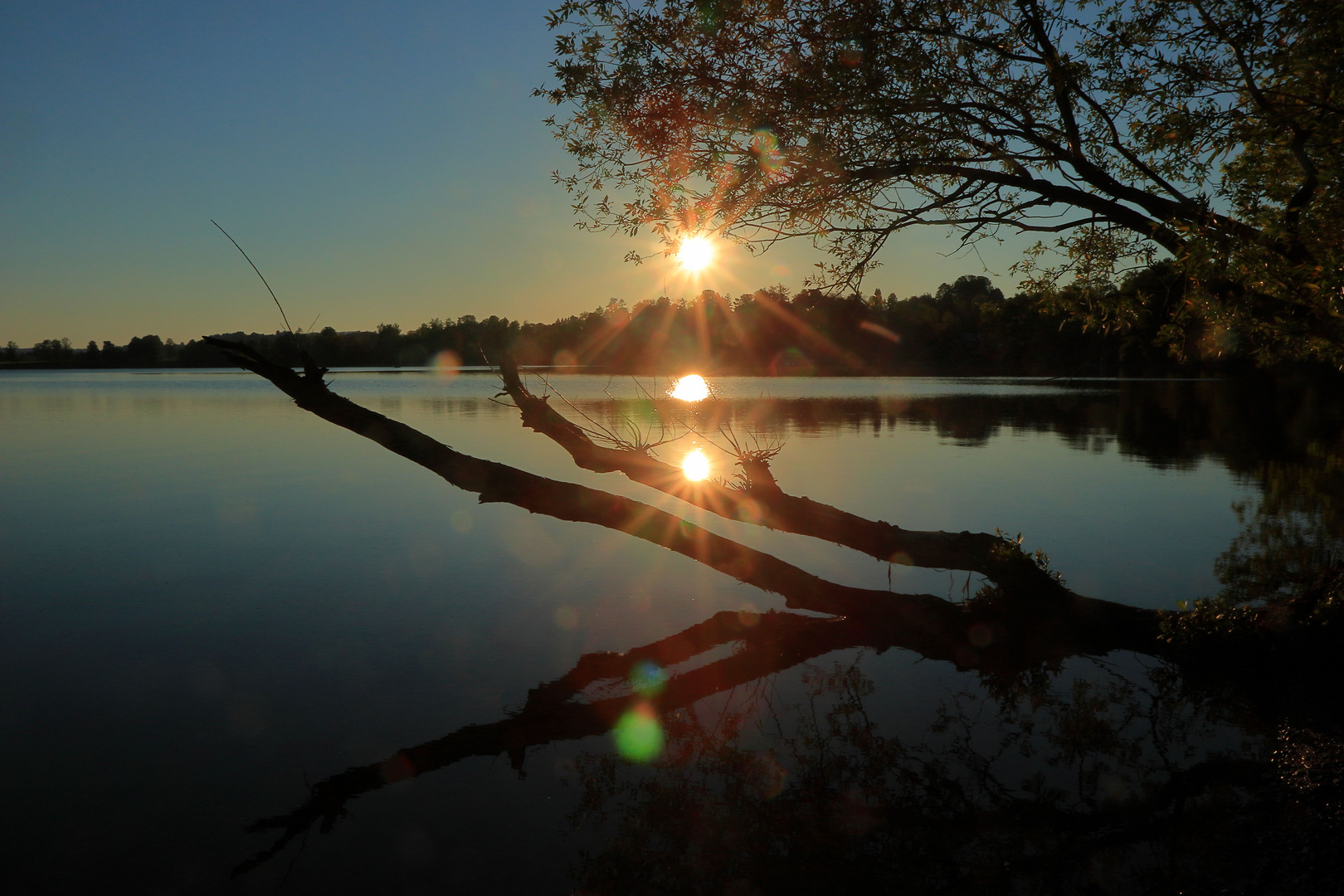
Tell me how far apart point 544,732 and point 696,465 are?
50.3 ft

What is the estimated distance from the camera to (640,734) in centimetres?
710

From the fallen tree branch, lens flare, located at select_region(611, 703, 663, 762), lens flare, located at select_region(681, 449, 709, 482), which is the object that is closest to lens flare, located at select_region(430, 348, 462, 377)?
lens flare, located at select_region(681, 449, 709, 482)

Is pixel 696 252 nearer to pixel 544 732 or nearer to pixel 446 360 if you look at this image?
pixel 544 732

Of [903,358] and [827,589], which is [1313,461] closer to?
[827,589]

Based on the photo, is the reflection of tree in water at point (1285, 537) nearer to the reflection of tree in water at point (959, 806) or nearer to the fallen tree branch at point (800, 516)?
the fallen tree branch at point (800, 516)

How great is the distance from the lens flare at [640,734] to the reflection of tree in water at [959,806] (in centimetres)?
18

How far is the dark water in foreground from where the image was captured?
532cm

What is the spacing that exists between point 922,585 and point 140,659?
917cm

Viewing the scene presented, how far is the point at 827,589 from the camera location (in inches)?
394

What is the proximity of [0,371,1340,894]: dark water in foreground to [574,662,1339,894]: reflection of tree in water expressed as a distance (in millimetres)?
26

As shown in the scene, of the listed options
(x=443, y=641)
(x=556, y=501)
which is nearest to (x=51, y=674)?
(x=443, y=641)

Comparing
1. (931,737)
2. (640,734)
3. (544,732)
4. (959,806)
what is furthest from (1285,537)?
(544,732)

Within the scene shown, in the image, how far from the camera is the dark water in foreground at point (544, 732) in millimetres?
5316

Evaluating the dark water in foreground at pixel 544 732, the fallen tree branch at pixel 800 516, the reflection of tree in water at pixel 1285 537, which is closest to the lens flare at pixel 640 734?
the dark water in foreground at pixel 544 732
